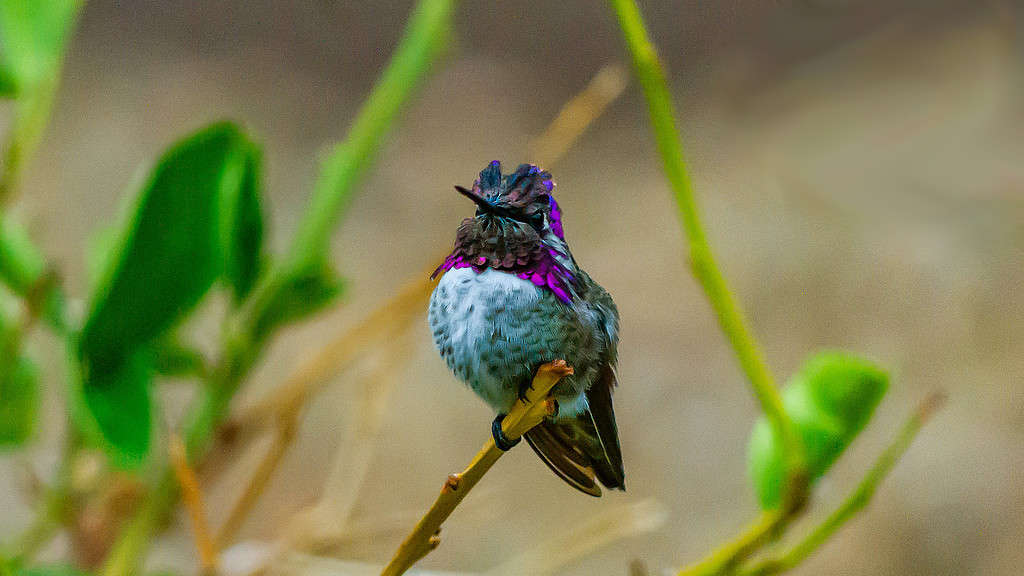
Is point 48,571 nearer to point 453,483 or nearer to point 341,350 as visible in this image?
point 341,350

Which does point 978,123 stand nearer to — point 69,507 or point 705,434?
point 705,434

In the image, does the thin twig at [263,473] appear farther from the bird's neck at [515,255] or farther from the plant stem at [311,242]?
the bird's neck at [515,255]

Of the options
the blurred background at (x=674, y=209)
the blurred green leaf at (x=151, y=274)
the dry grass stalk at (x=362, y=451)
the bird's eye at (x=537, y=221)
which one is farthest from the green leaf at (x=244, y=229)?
the blurred background at (x=674, y=209)

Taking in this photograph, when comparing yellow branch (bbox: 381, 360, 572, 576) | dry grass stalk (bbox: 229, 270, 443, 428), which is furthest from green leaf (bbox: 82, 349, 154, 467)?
yellow branch (bbox: 381, 360, 572, 576)

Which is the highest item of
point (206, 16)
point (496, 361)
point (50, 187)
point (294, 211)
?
point (206, 16)

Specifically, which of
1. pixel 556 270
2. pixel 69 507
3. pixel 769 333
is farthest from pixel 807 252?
pixel 556 270

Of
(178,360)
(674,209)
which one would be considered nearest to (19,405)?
(178,360)
